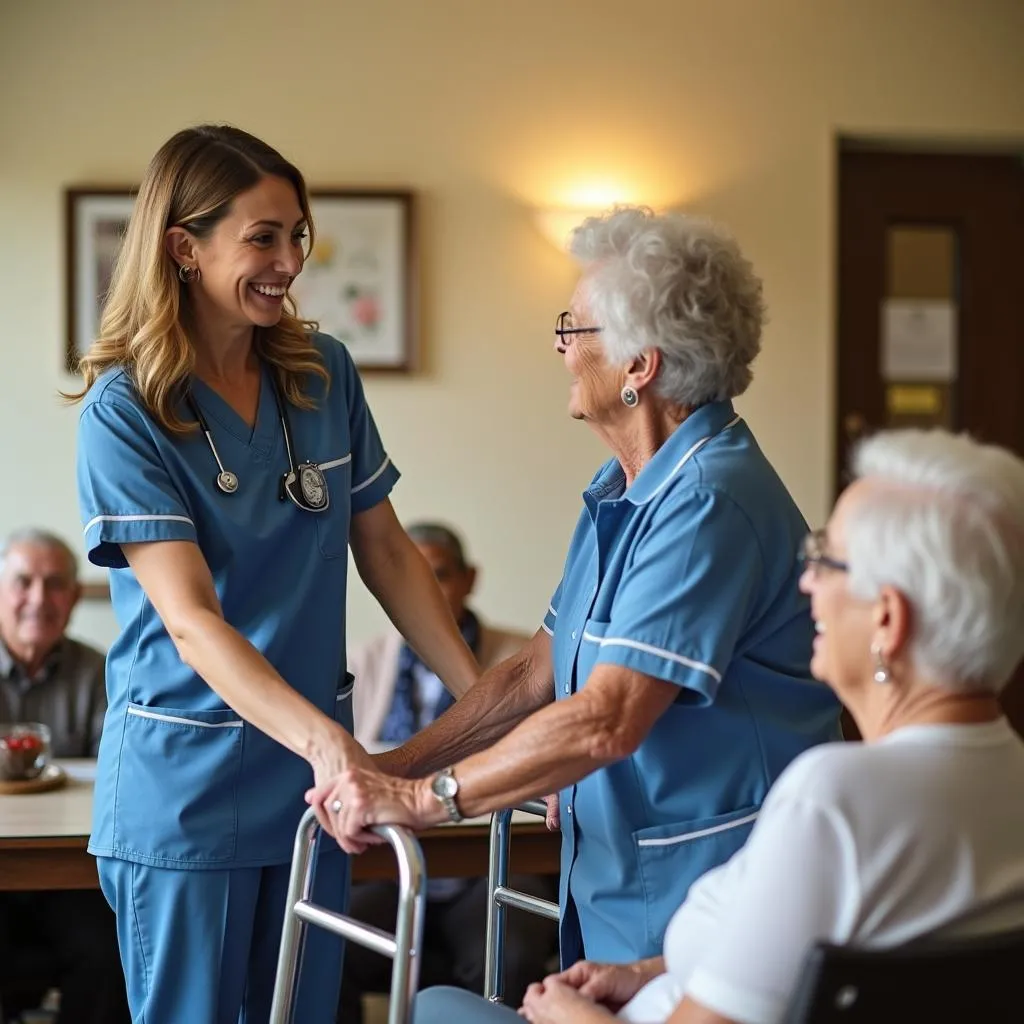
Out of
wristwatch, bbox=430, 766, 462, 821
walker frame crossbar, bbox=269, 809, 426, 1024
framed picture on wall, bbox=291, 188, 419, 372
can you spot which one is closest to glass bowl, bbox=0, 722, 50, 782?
walker frame crossbar, bbox=269, 809, 426, 1024

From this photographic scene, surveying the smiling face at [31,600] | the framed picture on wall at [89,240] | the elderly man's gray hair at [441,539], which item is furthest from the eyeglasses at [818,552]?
the framed picture on wall at [89,240]

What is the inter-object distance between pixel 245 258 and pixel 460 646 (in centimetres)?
67

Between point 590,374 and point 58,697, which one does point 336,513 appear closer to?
point 590,374

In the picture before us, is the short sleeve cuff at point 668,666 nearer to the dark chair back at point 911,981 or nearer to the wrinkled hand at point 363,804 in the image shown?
the wrinkled hand at point 363,804

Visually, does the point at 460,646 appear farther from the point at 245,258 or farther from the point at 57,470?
the point at 57,470

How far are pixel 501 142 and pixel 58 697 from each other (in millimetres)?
2240

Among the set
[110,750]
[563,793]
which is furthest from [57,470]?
[563,793]

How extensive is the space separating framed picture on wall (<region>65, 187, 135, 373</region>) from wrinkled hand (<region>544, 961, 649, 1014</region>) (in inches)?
131

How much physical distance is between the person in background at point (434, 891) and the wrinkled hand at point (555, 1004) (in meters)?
1.19

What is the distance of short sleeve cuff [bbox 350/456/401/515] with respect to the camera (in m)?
2.13

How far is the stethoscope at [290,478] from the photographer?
187 centimetres

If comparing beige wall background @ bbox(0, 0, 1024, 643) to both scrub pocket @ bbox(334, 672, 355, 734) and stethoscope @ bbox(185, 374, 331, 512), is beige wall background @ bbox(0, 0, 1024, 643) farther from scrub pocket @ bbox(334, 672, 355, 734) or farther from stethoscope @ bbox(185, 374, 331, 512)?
stethoscope @ bbox(185, 374, 331, 512)

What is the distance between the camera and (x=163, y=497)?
1.79 m

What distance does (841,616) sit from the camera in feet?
4.35
